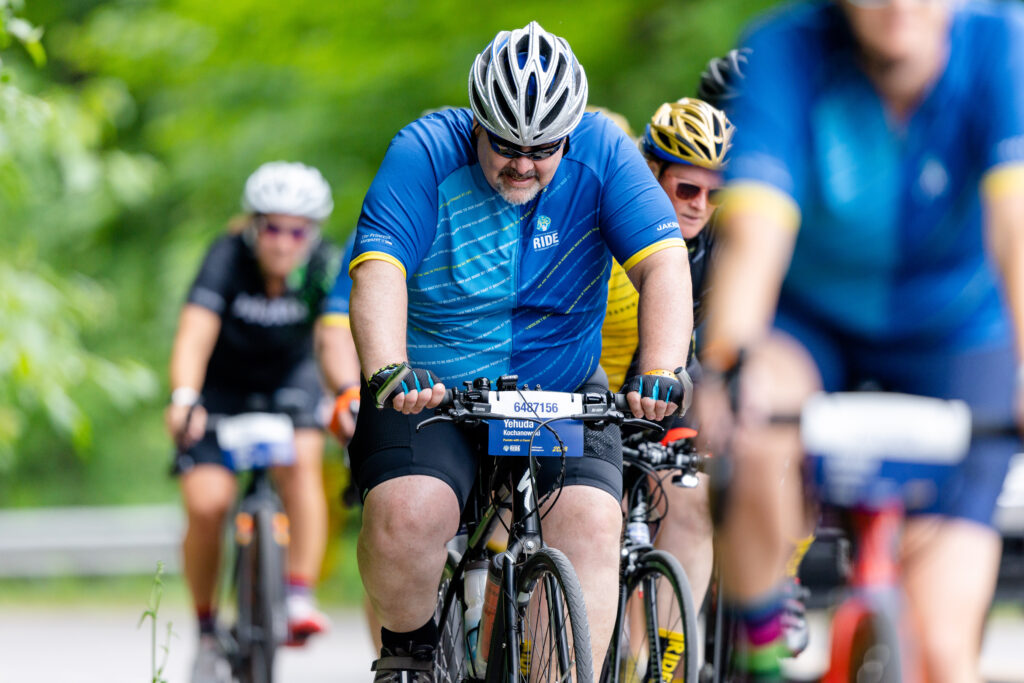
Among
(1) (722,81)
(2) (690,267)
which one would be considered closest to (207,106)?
(1) (722,81)

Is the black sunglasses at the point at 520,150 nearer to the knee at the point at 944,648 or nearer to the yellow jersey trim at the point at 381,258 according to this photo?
the yellow jersey trim at the point at 381,258

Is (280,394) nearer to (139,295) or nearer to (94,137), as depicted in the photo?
(94,137)

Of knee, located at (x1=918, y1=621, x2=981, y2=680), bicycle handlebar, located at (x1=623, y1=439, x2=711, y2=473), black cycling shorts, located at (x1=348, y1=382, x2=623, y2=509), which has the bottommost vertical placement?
knee, located at (x1=918, y1=621, x2=981, y2=680)

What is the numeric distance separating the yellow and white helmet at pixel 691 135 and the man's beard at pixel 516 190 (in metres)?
1.10

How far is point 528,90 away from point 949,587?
2182mm

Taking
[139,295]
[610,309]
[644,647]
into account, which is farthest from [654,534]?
[139,295]

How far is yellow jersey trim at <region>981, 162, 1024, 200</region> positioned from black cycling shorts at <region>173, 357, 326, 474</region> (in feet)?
17.8

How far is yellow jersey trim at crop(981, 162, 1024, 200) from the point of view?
10.7 feet

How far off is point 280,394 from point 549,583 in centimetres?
413

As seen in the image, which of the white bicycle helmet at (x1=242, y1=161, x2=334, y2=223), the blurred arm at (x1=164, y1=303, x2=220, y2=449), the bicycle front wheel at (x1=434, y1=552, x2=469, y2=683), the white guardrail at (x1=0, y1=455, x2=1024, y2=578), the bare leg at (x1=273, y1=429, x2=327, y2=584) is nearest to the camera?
the bicycle front wheel at (x1=434, y1=552, x2=469, y2=683)

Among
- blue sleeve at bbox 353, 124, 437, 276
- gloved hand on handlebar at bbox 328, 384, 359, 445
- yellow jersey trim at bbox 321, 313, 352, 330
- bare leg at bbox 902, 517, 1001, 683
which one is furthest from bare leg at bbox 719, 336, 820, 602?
yellow jersey trim at bbox 321, 313, 352, 330

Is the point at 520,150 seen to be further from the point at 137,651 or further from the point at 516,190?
the point at 137,651

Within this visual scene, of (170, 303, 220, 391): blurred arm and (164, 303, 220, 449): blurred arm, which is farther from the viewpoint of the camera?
(170, 303, 220, 391): blurred arm

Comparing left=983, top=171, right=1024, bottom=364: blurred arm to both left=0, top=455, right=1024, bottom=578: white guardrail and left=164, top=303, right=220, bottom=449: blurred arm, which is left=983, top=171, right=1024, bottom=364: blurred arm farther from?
left=0, top=455, right=1024, bottom=578: white guardrail
